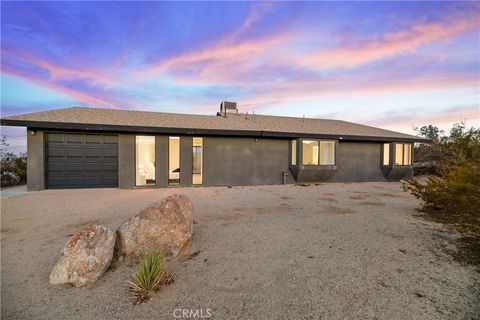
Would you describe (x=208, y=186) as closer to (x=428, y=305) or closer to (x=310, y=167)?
(x=310, y=167)

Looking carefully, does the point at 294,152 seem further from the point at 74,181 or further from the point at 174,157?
the point at 74,181

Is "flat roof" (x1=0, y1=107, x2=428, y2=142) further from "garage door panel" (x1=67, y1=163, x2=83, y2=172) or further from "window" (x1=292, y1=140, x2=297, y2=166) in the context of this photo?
"garage door panel" (x1=67, y1=163, x2=83, y2=172)

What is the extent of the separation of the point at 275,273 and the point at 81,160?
385 inches

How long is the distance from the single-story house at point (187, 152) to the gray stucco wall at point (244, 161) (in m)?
0.05

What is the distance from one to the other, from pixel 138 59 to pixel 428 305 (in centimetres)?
1226

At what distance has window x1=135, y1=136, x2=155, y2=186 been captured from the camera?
1005 cm

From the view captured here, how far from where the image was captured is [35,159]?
884 centimetres

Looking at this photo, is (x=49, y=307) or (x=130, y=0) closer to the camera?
(x=49, y=307)

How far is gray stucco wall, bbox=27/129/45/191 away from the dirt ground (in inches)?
162

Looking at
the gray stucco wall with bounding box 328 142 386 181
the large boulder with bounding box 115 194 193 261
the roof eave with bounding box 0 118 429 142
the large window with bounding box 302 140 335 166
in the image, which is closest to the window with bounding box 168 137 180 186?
the roof eave with bounding box 0 118 429 142

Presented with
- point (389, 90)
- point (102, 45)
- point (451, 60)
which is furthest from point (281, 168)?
point (102, 45)

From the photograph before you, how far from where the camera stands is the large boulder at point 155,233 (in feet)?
10.7

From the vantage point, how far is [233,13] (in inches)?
349

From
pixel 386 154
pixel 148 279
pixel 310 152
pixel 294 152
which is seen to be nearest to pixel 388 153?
pixel 386 154
